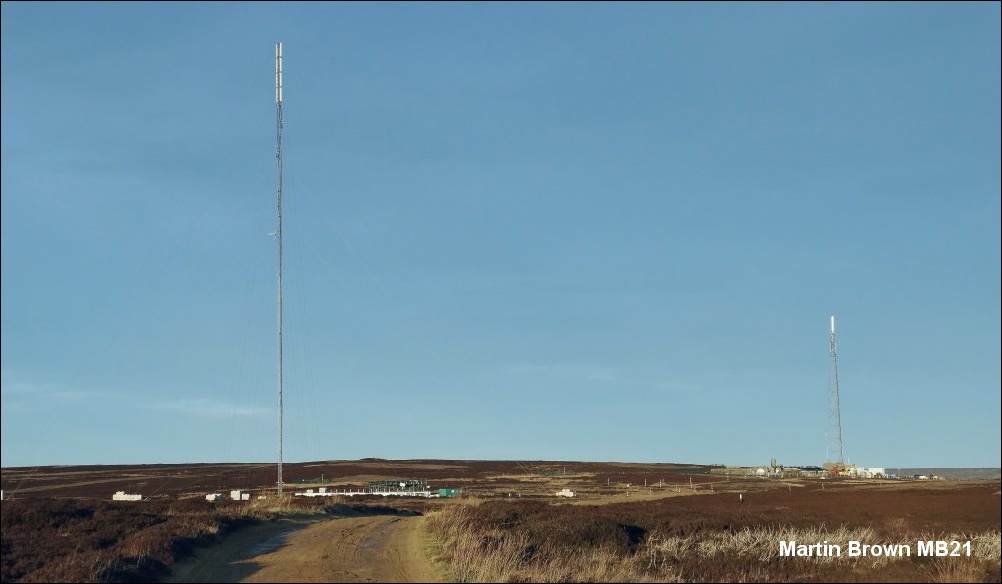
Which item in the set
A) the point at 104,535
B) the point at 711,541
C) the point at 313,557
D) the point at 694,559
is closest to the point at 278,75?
the point at 104,535

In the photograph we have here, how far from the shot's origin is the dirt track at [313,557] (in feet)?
69.1

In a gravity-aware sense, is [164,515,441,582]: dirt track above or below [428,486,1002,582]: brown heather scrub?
above

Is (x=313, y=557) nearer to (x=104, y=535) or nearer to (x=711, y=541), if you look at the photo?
(x=104, y=535)

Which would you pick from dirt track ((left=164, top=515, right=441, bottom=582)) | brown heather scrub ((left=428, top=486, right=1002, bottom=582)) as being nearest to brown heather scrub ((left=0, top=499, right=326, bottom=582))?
dirt track ((left=164, top=515, right=441, bottom=582))

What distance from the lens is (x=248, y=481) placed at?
321ft

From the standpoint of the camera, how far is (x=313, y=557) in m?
23.7

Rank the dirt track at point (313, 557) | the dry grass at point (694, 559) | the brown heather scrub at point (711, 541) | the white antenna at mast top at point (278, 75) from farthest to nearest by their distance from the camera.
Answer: the white antenna at mast top at point (278, 75) < the brown heather scrub at point (711, 541) < the dry grass at point (694, 559) < the dirt track at point (313, 557)

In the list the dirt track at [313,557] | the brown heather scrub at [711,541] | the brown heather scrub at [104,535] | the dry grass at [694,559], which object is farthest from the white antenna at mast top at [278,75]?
the dry grass at [694,559]

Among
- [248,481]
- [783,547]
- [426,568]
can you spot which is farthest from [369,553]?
[248,481]

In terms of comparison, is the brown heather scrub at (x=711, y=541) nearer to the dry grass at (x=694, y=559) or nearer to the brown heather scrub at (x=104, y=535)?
the dry grass at (x=694, y=559)

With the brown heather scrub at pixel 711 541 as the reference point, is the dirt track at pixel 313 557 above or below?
above

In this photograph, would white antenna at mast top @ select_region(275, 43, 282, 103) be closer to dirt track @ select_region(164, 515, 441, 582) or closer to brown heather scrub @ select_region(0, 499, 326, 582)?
brown heather scrub @ select_region(0, 499, 326, 582)

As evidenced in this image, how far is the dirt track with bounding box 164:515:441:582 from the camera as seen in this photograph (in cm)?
2105

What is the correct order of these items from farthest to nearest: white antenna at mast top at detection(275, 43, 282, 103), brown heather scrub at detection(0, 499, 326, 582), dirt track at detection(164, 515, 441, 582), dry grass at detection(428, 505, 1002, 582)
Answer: white antenna at mast top at detection(275, 43, 282, 103) < dry grass at detection(428, 505, 1002, 582) < brown heather scrub at detection(0, 499, 326, 582) < dirt track at detection(164, 515, 441, 582)
